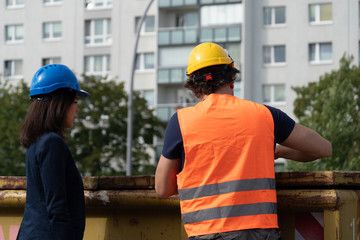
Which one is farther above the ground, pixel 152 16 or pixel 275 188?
pixel 152 16

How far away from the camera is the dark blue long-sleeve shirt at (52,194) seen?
3428 mm

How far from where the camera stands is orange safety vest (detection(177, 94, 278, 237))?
3.19 meters

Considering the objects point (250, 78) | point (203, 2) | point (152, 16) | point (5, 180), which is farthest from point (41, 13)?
point (5, 180)

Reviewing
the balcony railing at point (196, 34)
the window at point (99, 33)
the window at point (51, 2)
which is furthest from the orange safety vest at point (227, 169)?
the window at point (51, 2)

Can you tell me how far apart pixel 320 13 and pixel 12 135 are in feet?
63.1

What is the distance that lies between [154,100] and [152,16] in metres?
5.36

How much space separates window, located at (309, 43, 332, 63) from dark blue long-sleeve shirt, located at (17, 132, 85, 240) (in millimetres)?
40266

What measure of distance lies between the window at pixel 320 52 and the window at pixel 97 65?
12.6 m

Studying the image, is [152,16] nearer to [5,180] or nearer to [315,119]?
[315,119]

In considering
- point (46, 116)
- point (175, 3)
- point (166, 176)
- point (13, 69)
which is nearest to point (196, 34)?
point (175, 3)

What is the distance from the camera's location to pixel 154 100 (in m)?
45.9

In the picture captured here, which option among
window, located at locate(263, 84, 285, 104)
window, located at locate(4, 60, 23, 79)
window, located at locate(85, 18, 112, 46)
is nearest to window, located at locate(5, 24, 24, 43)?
window, located at locate(4, 60, 23, 79)

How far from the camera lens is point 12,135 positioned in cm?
3578

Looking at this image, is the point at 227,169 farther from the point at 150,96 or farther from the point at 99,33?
the point at 99,33
